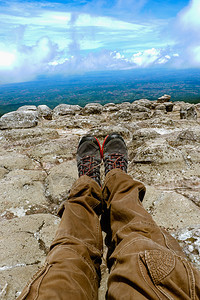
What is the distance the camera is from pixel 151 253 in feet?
6.30

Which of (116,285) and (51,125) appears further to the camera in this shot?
(51,125)

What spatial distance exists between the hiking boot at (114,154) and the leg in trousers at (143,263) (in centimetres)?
186

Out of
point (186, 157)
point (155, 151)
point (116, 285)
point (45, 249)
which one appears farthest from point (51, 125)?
point (116, 285)

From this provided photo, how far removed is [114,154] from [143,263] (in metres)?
3.36

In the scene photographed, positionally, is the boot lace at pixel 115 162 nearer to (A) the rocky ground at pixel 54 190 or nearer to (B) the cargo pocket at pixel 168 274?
(A) the rocky ground at pixel 54 190

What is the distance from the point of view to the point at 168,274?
1738 mm

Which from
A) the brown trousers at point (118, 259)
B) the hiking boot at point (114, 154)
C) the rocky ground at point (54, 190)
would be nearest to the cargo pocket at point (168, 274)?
the brown trousers at point (118, 259)

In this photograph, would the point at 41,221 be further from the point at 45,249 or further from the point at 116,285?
the point at 116,285

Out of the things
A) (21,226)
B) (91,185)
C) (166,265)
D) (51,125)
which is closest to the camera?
(166,265)

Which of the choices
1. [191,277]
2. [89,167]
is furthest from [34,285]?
[89,167]

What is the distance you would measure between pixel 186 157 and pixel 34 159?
4.99 m

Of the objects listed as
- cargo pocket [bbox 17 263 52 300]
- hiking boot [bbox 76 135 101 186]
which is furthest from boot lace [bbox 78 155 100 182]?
cargo pocket [bbox 17 263 52 300]

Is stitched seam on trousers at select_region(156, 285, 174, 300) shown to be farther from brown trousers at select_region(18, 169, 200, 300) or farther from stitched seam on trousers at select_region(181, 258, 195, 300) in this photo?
stitched seam on trousers at select_region(181, 258, 195, 300)

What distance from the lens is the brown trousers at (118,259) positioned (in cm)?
170
